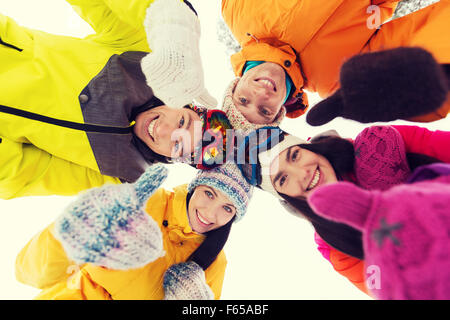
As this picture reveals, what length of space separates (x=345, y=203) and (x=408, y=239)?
7 cm

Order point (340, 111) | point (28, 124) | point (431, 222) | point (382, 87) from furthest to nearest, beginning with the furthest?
point (28, 124), point (340, 111), point (382, 87), point (431, 222)

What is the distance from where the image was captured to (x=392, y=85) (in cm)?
42

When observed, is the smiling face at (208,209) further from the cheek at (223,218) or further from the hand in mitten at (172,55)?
the hand in mitten at (172,55)

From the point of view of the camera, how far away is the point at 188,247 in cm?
83

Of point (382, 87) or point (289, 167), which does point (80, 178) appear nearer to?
point (289, 167)

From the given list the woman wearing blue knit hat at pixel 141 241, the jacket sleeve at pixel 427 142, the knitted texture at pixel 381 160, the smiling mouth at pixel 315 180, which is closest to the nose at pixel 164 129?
the woman wearing blue knit hat at pixel 141 241

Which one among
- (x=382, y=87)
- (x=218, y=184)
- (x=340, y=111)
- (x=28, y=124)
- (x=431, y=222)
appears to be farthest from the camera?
(x=218, y=184)

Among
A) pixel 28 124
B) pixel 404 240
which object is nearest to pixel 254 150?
pixel 404 240

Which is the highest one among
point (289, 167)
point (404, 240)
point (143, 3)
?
point (143, 3)

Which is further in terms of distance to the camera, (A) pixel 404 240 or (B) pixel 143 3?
(B) pixel 143 3

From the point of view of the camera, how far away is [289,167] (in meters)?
0.65

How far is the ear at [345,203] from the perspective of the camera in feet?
1.02
